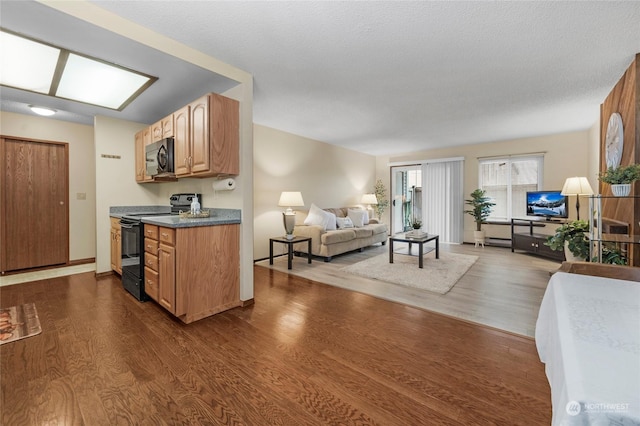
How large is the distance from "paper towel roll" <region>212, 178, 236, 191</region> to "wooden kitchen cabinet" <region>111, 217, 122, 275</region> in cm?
160

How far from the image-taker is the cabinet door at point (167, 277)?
7.70 ft

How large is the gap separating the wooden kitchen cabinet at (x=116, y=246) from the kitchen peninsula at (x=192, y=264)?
3.49 ft

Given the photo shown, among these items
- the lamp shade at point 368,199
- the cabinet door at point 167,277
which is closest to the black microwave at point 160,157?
the cabinet door at point 167,277

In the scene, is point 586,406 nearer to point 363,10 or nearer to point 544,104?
point 363,10

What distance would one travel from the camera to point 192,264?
7.88 feet

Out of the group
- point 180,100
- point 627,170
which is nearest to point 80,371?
point 180,100

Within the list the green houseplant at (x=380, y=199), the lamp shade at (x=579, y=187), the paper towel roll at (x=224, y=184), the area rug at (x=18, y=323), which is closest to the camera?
the area rug at (x=18, y=323)

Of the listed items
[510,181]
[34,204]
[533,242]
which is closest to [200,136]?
[34,204]

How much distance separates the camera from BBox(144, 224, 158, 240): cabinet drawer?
2598 mm

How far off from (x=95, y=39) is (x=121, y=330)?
2.31 meters

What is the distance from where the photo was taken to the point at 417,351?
6.37ft

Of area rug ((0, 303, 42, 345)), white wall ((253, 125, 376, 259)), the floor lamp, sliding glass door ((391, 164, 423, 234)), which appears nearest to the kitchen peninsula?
area rug ((0, 303, 42, 345))

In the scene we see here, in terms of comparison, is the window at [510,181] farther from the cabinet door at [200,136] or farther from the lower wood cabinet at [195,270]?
the cabinet door at [200,136]

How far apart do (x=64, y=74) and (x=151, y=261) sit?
6.61 ft
